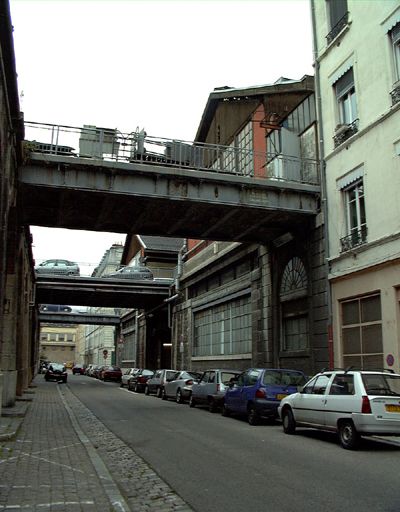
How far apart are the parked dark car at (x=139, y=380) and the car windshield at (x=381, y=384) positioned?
70.0ft

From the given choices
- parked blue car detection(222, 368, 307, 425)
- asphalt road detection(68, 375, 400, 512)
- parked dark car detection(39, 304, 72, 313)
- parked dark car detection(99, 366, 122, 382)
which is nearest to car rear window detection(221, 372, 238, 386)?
parked blue car detection(222, 368, 307, 425)

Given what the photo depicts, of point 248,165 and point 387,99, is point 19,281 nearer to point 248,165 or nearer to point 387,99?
point 248,165

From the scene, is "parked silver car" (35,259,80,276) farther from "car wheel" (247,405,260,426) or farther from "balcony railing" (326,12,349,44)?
"car wheel" (247,405,260,426)

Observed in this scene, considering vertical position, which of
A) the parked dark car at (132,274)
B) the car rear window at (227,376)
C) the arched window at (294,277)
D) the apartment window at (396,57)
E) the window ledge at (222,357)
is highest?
the apartment window at (396,57)

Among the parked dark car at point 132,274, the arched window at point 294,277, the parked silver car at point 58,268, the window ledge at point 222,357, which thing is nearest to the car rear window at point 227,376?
the arched window at point 294,277

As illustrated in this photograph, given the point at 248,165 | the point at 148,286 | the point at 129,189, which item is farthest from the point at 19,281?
the point at 148,286

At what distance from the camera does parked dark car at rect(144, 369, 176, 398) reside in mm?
26400

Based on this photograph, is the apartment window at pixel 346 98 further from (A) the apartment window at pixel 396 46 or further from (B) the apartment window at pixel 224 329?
(B) the apartment window at pixel 224 329

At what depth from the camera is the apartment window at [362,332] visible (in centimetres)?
1673

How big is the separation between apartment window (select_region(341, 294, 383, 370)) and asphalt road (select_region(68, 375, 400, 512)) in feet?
13.9

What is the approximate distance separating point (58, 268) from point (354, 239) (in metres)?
27.9

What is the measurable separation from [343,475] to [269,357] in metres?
16.2

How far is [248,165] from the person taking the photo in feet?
90.8

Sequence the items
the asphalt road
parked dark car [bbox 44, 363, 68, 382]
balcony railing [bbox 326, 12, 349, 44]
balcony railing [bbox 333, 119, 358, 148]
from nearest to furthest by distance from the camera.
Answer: the asphalt road, balcony railing [bbox 333, 119, 358, 148], balcony railing [bbox 326, 12, 349, 44], parked dark car [bbox 44, 363, 68, 382]
